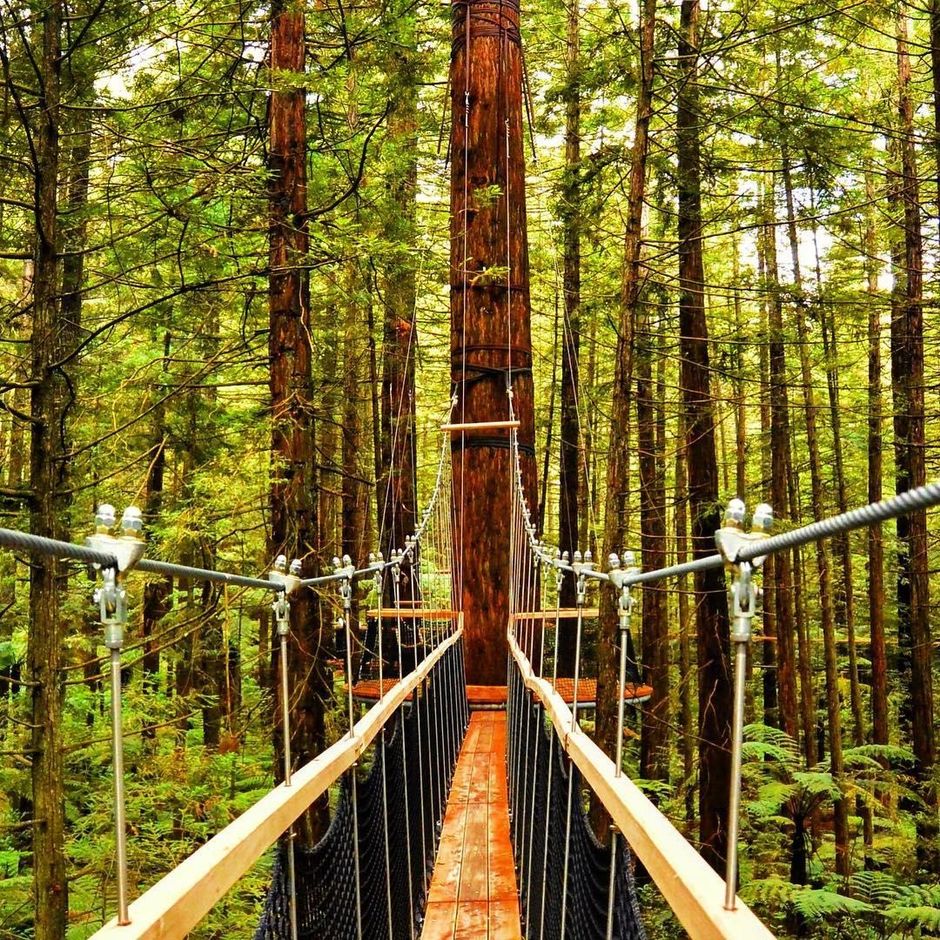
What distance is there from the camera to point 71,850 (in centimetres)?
541

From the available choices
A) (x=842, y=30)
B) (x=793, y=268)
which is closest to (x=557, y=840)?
(x=842, y=30)

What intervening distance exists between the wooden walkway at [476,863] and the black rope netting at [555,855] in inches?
2.9

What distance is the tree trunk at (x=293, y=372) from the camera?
4.07 metres

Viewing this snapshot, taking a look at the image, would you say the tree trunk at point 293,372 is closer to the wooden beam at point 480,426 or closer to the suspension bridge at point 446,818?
the suspension bridge at point 446,818

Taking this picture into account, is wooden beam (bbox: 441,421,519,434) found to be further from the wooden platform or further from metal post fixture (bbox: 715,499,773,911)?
metal post fixture (bbox: 715,499,773,911)

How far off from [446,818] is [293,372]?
85.9 inches

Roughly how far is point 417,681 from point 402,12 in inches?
135

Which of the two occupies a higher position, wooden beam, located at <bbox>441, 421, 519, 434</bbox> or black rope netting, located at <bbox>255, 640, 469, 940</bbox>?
wooden beam, located at <bbox>441, 421, 519, 434</bbox>

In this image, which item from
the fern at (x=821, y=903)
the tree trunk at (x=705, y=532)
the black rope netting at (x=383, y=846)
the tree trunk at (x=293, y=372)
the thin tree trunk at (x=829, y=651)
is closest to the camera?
the black rope netting at (x=383, y=846)

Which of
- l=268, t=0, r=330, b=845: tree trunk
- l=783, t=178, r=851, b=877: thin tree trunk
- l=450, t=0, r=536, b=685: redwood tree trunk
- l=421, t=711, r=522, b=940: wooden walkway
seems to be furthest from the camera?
l=783, t=178, r=851, b=877: thin tree trunk

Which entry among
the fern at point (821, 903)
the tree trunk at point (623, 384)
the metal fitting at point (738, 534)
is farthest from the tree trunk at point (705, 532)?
the metal fitting at point (738, 534)

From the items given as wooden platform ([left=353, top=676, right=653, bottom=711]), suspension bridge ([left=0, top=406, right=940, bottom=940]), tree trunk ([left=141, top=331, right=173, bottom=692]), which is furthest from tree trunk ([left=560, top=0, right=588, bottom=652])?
suspension bridge ([left=0, top=406, right=940, bottom=940])

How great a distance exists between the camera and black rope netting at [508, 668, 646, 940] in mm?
1331

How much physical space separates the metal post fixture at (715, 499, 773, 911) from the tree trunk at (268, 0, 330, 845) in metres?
3.34
